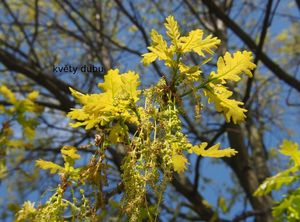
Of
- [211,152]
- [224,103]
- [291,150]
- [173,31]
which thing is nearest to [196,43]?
[173,31]

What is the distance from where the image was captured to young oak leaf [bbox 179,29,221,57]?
1.44 metres

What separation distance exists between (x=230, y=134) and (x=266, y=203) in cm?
88

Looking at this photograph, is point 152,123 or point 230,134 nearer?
point 152,123

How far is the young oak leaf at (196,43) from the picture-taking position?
1.44 metres

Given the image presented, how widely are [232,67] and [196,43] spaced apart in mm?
139

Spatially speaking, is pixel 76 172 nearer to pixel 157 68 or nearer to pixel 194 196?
pixel 194 196

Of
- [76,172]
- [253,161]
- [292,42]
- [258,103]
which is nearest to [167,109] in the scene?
[76,172]

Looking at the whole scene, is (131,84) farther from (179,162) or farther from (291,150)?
(291,150)

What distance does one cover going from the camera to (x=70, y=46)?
610 centimetres

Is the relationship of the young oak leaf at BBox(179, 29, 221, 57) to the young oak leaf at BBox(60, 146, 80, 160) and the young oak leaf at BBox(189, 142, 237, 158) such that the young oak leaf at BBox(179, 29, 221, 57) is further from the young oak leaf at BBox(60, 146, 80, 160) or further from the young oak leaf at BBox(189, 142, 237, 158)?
the young oak leaf at BBox(60, 146, 80, 160)

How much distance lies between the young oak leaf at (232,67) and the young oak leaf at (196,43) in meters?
0.06

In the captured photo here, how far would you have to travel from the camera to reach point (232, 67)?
147cm

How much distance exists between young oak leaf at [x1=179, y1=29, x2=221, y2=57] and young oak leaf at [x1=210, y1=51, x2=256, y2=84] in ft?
0.20

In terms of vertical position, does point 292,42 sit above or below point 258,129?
above
